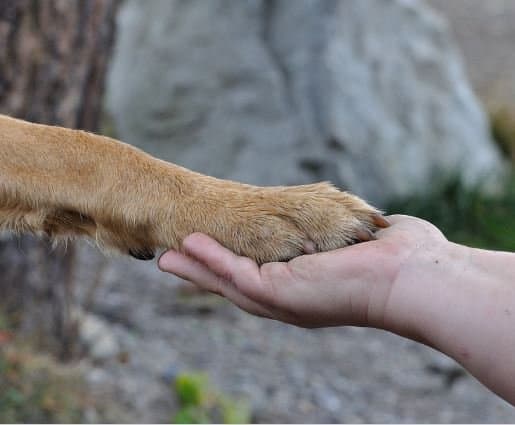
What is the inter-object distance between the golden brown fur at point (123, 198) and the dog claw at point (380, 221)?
0.12 meters

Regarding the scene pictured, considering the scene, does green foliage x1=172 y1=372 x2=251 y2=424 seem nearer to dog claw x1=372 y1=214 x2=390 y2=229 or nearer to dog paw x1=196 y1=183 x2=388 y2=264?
dog paw x1=196 y1=183 x2=388 y2=264

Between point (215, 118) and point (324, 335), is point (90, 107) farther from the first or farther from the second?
point (215, 118)

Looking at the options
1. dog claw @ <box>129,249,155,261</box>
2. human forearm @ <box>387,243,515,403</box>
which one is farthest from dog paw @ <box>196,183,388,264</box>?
human forearm @ <box>387,243,515,403</box>

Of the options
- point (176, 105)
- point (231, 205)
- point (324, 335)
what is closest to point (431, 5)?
point (176, 105)

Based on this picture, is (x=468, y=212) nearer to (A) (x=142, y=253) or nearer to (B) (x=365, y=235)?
(A) (x=142, y=253)

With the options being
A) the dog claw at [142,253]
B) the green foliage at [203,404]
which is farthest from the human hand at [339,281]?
the green foliage at [203,404]

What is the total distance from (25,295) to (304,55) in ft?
12.9

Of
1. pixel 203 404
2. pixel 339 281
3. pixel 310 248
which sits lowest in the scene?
pixel 203 404

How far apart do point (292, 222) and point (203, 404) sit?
2.25 m

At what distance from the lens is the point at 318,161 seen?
7.81 m

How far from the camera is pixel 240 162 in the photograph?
26.2 feet

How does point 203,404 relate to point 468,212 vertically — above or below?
above

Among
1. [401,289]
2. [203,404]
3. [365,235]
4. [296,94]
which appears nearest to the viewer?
[401,289]

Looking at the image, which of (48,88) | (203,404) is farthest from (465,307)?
(48,88)
